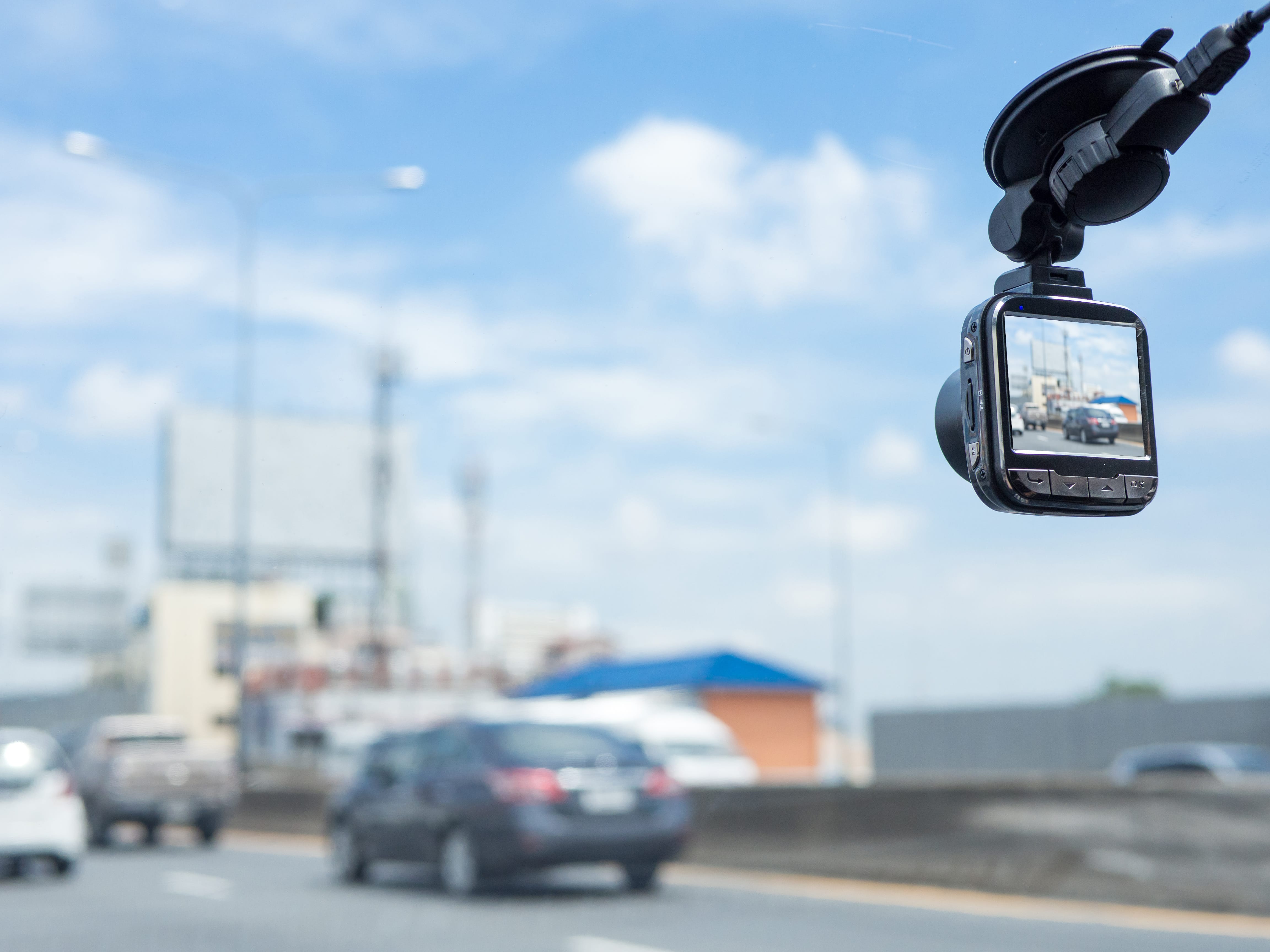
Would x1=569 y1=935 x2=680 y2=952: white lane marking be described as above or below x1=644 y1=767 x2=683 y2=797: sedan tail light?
below

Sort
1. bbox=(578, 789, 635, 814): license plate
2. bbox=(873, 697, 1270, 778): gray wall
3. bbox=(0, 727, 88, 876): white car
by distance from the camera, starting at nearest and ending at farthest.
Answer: bbox=(578, 789, 635, 814): license plate < bbox=(0, 727, 88, 876): white car < bbox=(873, 697, 1270, 778): gray wall

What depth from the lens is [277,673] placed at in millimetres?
82312

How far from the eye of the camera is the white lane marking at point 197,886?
15148 mm

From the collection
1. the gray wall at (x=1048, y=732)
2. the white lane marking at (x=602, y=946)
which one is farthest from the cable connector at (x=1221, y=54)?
the gray wall at (x=1048, y=732)

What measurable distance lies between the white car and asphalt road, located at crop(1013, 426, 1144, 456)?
16302mm

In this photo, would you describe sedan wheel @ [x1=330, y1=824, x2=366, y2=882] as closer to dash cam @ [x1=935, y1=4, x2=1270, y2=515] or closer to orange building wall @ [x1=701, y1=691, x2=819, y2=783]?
dash cam @ [x1=935, y1=4, x2=1270, y2=515]

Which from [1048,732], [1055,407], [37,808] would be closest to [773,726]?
[1048,732]

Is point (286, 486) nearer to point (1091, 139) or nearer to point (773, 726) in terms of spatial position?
point (773, 726)

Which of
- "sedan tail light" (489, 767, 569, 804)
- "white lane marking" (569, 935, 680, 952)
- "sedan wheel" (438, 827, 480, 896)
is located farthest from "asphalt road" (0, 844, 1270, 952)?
"sedan tail light" (489, 767, 569, 804)

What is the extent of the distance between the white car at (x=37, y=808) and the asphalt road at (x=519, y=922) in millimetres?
433

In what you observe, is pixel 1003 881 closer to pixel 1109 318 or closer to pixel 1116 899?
pixel 1116 899

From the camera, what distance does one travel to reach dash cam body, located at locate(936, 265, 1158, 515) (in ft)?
8.17

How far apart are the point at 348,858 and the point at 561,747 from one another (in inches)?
132

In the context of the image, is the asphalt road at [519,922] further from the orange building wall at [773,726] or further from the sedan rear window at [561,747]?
the orange building wall at [773,726]
